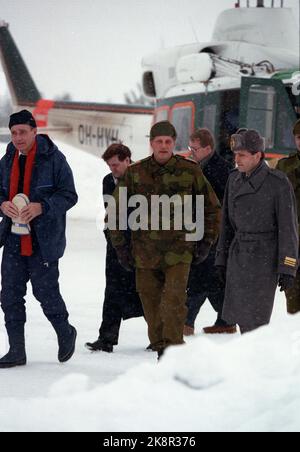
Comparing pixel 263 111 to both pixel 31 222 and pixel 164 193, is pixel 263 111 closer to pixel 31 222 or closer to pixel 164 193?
pixel 164 193

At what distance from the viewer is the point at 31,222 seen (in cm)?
512

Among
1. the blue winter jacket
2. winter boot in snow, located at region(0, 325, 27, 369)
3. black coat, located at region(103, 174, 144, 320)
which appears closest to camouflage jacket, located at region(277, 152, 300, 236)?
black coat, located at region(103, 174, 144, 320)

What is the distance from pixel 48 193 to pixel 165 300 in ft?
2.94

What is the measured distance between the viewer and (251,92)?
12148mm

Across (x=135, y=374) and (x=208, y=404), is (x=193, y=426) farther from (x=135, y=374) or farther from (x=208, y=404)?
(x=135, y=374)

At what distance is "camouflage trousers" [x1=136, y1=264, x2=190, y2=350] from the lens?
16.6ft

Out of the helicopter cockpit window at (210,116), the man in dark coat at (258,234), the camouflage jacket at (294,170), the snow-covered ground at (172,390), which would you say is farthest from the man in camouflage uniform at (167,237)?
the helicopter cockpit window at (210,116)

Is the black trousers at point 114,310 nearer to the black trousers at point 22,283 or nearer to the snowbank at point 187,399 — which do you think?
the black trousers at point 22,283

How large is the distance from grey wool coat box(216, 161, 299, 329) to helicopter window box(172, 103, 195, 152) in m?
8.34

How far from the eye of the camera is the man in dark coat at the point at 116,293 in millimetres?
5910

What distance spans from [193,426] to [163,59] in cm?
1206

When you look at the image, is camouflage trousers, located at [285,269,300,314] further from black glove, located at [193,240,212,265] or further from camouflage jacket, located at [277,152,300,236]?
black glove, located at [193,240,212,265]

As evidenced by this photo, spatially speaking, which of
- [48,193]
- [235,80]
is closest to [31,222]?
[48,193]
